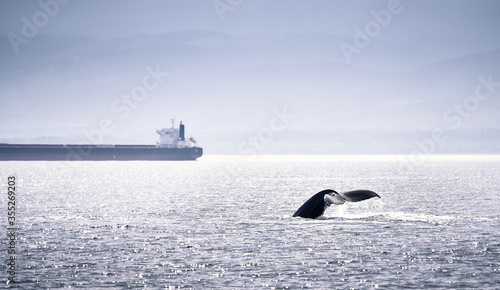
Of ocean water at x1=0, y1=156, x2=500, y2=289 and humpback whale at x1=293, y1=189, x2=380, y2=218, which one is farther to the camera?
humpback whale at x1=293, y1=189, x2=380, y2=218

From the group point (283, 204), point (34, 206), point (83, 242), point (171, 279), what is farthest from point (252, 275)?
point (34, 206)

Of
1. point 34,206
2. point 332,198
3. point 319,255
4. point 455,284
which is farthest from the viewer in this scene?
point 34,206

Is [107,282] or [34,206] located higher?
[34,206]

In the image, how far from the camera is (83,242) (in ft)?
106

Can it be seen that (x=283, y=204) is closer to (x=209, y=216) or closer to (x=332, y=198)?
(x=209, y=216)

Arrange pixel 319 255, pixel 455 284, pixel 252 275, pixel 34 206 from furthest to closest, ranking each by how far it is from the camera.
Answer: pixel 34 206, pixel 319 255, pixel 252 275, pixel 455 284

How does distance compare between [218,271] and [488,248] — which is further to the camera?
[488,248]

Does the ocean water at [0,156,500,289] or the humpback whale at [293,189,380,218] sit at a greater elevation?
the humpback whale at [293,189,380,218]

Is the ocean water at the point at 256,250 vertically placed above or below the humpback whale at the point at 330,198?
below

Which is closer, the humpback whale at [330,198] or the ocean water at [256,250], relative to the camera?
the ocean water at [256,250]

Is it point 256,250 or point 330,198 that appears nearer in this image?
point 256,250

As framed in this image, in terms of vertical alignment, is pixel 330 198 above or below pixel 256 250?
above

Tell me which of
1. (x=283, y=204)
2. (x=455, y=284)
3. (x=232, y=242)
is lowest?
(x=455, y=284)

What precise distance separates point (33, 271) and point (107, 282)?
3.81 m
